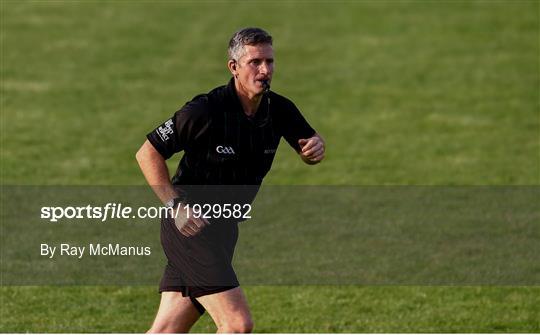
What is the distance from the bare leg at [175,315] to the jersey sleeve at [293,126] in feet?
4.78

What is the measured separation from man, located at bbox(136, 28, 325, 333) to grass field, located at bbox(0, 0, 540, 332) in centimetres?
357

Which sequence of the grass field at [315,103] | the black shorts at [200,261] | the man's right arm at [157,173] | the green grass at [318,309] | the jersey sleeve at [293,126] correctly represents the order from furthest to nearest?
the grass field at [315,103] → the green grass at [318,309] → the jersey sleeve at [293,126] → the black shorts at [200,261] → the man's right arm at [157,173]

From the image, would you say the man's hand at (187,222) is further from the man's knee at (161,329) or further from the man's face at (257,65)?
the man's face at (257,65)

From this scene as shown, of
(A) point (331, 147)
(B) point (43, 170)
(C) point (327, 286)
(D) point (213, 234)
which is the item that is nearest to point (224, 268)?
(D) point (213, 234)

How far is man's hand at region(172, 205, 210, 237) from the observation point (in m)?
9.09

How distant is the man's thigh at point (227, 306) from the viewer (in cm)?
911

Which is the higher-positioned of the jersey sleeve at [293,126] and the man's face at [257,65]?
the man's face at [257,65]

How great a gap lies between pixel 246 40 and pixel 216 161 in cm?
92

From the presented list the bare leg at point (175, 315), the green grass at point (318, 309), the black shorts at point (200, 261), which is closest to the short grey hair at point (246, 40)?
the black shorts at point (200, 261)

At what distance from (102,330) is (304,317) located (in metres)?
2.14

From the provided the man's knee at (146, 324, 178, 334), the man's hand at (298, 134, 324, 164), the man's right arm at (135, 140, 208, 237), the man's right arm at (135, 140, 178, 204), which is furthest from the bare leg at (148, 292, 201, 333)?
the man's hand at (298, 134, 324, 164)

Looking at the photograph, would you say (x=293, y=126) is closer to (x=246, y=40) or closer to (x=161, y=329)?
(x=246, y=40)

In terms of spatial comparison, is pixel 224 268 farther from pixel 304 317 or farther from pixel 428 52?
pixel 428 52

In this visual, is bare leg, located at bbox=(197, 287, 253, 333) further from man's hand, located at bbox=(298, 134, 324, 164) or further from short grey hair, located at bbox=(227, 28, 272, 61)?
short grey hair, located at bbox=(227, 28, 272, 61)
